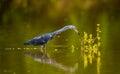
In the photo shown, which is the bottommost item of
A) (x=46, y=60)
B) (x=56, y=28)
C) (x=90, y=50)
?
(x=46, y=60)

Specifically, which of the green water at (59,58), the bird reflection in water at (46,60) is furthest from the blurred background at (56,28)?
the bird reflection in water at (46,60)

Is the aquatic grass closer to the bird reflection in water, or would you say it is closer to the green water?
the green water

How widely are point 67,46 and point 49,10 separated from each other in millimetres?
14185

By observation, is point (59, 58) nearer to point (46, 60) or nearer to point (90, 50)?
point (46, 60)

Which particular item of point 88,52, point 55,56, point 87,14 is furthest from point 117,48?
point 87,14

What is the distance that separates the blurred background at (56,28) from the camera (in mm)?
12102

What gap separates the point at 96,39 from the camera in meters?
15.5

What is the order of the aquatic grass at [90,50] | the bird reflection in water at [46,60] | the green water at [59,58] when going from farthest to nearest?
1. the aquatic grass at [90,50]
2. the bird reflection in water at [46,60]
3. the green water at [59,58]

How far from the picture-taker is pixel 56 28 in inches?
786

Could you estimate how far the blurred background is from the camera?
12102 millimetres

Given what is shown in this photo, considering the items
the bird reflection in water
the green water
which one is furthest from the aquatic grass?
the bird reflection in water

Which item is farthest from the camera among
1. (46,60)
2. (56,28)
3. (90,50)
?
(56,28)

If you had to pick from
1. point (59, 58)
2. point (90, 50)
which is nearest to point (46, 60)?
point (59, 58)

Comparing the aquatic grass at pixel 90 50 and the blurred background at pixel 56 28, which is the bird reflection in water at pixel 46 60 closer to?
the blurred background at pixel 56 28
